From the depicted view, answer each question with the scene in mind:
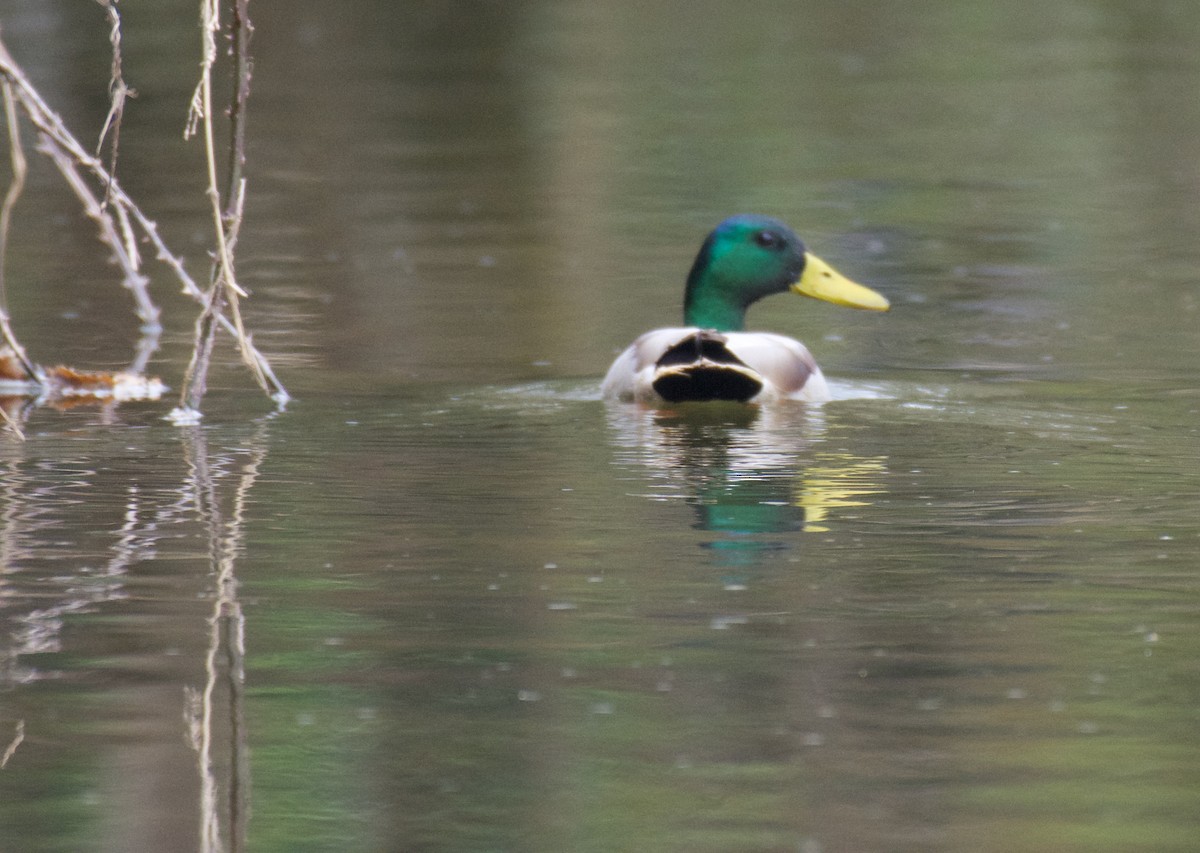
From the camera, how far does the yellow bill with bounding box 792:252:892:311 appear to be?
11672 millimetres

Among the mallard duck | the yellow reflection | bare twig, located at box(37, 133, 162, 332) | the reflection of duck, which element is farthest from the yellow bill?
bare twig, located at box(37, 133, 162, 332)

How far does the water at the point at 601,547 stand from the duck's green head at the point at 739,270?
46 cm

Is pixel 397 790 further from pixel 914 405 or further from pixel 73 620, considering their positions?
pixel 914 405

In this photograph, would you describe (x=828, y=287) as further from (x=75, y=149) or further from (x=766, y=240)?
(x=75, y=149)

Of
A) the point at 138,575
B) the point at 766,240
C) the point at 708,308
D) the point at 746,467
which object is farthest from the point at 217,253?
the point at 766,240

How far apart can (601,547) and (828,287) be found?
4.51 metres

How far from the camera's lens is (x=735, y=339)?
10.3 m

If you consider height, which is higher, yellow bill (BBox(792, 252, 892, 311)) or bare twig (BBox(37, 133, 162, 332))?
bare twig (BBox(37, 133, 162, 332))

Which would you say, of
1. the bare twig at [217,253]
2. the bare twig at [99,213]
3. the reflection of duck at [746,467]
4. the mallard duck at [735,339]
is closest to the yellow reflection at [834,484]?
the reflection of duck at [746,467]

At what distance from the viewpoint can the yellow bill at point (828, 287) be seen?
1167 cm

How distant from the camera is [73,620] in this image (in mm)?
6555

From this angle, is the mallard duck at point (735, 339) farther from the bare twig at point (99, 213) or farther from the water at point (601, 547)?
the bare twig at point (99, 213)

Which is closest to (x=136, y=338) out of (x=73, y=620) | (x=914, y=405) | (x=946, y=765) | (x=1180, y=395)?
(x=914, y=405)

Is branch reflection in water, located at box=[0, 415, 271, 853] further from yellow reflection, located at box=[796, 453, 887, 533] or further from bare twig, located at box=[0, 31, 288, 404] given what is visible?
yellow reflection, located at box=[796, 453, 887, 533]
